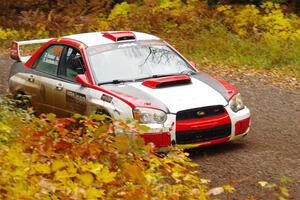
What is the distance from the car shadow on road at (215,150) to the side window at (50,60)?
2541 mm

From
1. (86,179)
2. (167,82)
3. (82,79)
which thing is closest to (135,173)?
(86,179)

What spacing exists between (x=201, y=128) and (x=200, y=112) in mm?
203

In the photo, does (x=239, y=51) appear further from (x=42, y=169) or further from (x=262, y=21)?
(x=42, y=169)

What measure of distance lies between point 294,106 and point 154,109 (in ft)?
14.6

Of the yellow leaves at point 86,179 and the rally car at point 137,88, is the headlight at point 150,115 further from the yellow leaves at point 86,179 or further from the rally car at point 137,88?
the yellow leaves at point 86,179

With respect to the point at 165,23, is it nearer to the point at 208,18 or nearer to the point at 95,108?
the point at 208,18

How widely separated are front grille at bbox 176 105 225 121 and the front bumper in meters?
0.06

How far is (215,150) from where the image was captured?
895 cm

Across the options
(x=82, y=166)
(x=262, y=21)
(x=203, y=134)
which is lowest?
(x=262, y=21)

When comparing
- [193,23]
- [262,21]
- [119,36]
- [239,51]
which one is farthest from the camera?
[193,23]

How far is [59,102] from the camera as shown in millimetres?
9562

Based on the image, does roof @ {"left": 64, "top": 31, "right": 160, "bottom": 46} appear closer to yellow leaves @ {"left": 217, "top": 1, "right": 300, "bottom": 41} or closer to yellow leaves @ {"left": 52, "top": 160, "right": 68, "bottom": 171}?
yellow leaves @ {"left": 52, "top": 160, "right": 68, "bottom": 171}

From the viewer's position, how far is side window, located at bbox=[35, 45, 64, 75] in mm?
10039

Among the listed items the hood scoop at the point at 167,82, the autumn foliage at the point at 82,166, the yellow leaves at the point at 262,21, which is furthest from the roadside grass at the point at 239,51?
the autumn foliage at the point at 82,166
